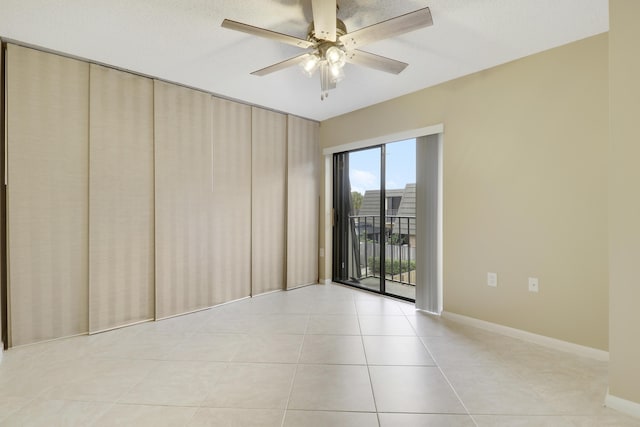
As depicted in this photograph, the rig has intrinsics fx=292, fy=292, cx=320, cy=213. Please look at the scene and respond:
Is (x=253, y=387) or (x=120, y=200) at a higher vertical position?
(x=120, y=200)

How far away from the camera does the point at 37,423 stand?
1.49 meters

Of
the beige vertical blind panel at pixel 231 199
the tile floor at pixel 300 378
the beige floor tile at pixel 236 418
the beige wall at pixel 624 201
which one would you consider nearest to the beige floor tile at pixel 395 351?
the tile floor at pixel 300 378

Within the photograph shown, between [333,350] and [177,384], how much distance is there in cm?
110

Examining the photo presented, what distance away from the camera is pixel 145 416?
154cm

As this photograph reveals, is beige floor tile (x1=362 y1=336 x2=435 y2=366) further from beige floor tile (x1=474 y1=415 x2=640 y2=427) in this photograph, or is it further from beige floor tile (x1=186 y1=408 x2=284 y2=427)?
beige floor tile (x1=186 y1=408 x2=284 y2=427)

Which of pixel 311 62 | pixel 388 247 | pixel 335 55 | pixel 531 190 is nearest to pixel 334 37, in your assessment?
pixel 335 55

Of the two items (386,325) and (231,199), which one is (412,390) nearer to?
(386,325)

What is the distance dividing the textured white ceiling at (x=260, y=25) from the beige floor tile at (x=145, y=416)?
2.37m

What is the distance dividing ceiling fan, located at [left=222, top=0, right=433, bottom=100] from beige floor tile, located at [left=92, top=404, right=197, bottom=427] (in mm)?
2150

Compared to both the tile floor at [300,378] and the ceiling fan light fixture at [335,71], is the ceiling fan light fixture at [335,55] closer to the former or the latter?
the ceiling fan light fixture at [335,71]

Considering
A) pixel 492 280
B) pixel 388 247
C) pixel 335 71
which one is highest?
pixel 335 71

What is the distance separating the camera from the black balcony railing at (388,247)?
4184mm

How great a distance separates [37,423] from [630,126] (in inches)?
136

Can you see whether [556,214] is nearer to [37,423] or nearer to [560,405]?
[560,405]
